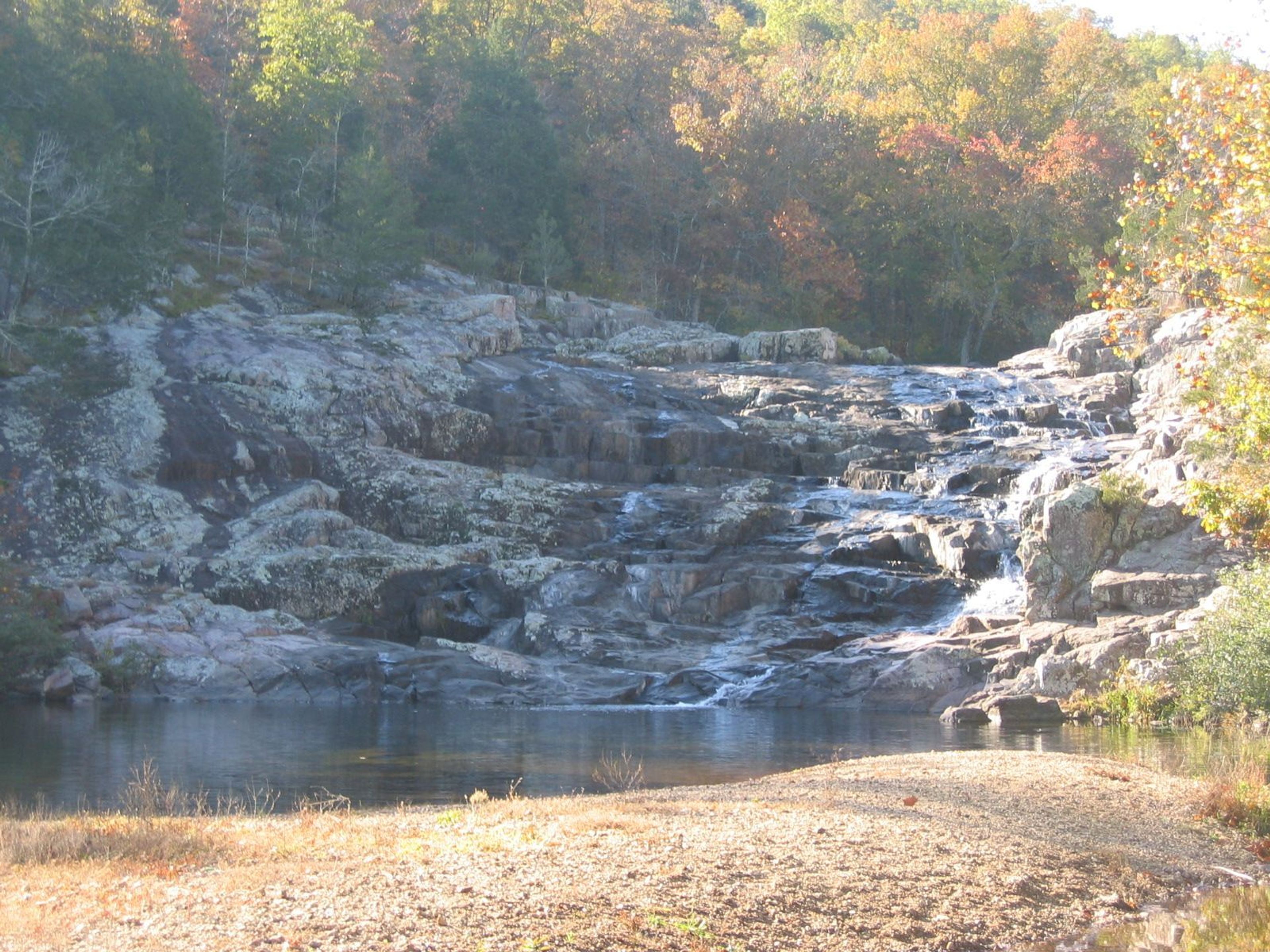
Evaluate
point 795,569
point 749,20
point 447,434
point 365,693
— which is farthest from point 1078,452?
point 749,20

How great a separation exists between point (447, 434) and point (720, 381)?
1357 cm

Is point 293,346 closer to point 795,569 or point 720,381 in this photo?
point 720,381

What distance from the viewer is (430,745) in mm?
24531

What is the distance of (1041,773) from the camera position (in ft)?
59.8

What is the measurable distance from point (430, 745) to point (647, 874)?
14405 millimetres

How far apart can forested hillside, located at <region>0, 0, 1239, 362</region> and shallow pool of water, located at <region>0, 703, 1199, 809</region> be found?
98.7ft

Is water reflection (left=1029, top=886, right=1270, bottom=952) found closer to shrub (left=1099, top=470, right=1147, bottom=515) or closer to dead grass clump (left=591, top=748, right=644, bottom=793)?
dead grass clump (left=591, top=748, right=644, bottom=793)

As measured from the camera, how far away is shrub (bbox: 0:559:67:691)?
31.2 m

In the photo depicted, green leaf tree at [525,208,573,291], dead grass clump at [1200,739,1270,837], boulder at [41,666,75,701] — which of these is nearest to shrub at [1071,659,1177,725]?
dead grass clump at [1200,739,1270,837]

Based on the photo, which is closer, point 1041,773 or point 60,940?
point 60,940

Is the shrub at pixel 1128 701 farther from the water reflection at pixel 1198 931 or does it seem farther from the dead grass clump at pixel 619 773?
the water reflection at pixel 1198 931

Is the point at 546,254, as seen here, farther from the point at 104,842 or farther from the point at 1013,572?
the point at 104,842

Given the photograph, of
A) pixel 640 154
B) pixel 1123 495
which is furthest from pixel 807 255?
pixel 1123 495

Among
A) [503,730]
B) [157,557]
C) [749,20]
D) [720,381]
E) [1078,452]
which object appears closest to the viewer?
[503,730]
